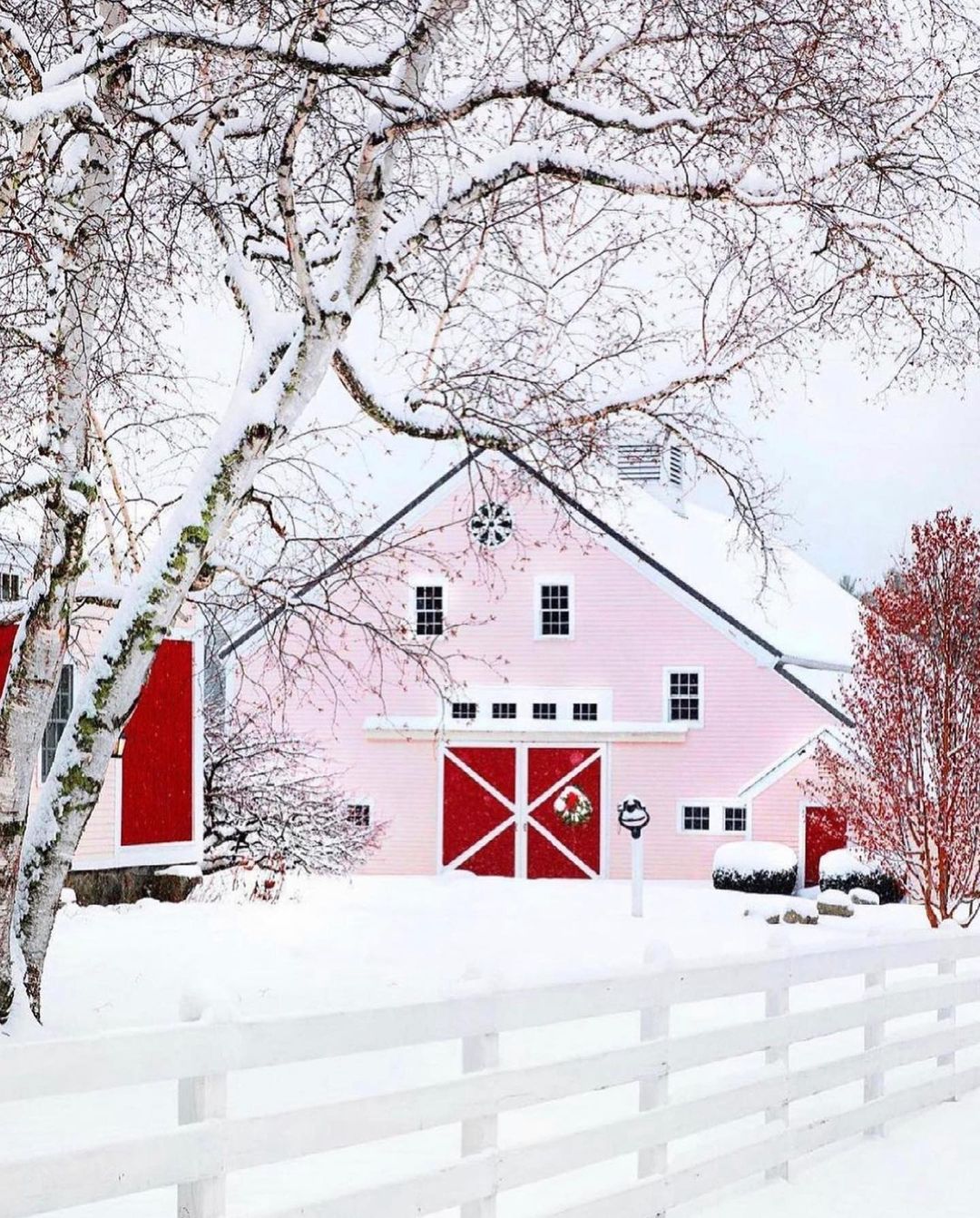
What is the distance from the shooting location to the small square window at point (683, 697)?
2925cm

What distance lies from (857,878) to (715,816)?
13.1ft

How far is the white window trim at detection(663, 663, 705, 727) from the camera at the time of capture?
29078 mm

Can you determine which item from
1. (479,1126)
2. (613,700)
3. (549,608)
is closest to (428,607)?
(549,608)

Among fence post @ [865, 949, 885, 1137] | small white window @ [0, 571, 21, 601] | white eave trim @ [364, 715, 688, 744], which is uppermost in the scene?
small white window @ [0, 571, 21, 601]

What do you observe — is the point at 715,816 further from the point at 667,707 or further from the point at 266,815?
the point at 266,815

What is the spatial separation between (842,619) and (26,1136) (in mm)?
27859

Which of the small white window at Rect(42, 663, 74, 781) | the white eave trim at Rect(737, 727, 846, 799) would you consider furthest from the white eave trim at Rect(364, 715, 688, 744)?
the small white window at Rect(42, 663, 74, 781)

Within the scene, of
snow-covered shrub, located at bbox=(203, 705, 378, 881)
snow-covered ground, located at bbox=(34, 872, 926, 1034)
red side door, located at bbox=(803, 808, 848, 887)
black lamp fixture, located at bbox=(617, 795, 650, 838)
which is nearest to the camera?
snow-covered ground, located at bbox=(34, 872, 926, 1034)

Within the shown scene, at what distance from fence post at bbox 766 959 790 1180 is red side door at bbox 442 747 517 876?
21.6 metres

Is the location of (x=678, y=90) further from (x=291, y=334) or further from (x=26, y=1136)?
(x=26, y=1136)

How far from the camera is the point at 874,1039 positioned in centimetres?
869

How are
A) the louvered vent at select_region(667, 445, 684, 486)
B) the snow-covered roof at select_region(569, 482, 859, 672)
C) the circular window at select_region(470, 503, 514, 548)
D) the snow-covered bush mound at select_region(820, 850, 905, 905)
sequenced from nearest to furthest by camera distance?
the circular window at select_region(470, 503, 514, 548), the snow-covered bush mound at select_region(820, 850, 905, 905), the snow-covered roof at select_region(569, 482, 859, 672), the louvered vent at select_region(667, 445, 684, 486)

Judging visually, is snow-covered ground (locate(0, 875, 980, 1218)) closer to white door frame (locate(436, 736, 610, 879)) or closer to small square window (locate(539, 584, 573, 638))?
white door frame (locate(436, 736, 610, 879))

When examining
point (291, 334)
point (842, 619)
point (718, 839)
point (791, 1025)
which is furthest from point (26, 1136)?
point (842, 619)
